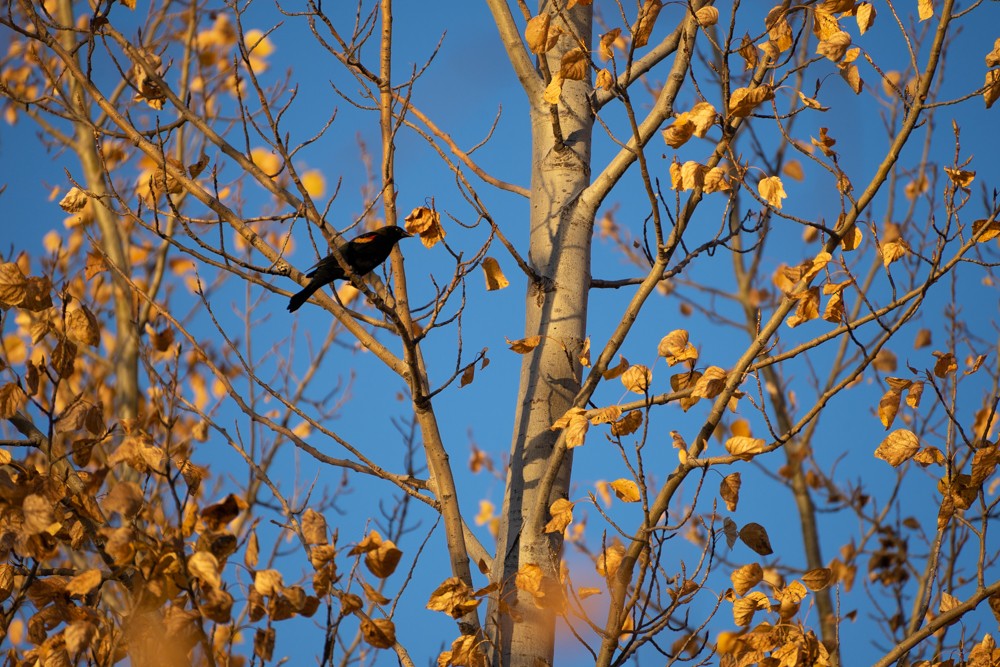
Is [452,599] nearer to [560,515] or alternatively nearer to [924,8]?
[560,515]

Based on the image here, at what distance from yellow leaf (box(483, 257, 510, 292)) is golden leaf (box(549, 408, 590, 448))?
65 cm

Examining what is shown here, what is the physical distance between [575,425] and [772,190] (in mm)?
950

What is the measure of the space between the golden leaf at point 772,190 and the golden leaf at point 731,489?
33.7 inches

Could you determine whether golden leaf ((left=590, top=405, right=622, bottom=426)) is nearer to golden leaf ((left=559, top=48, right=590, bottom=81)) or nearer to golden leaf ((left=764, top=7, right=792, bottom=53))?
golden leaf ((left=559, top=48, right=590, bottom=81))

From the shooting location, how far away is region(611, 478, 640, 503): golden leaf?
9.39 ft

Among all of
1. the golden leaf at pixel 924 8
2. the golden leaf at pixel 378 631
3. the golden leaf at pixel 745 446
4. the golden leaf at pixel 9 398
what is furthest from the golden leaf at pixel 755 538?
the golden leaf at pixel 9 398

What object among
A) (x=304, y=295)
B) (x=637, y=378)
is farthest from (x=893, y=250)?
(x=304, y=295)

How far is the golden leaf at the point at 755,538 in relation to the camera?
275 centimetres

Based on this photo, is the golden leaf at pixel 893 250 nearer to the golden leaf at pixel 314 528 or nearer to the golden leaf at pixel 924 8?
the golden leaf at pixel 924 8

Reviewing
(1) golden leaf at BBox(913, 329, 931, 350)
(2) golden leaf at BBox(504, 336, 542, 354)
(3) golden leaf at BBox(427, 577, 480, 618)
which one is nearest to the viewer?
(3) golden leaf at BBox(427, 577, 480, 618)

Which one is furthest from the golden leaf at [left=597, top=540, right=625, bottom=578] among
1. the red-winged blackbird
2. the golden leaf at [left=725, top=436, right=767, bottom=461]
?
the red-winged blackbird

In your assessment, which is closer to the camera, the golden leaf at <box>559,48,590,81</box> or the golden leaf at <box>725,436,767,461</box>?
the golden leaf at <box>725,436,767,461</box>

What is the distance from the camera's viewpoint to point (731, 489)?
285 centimetres

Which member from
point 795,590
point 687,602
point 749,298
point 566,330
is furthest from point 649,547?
point 749,298
